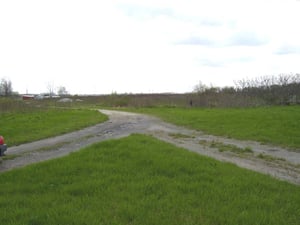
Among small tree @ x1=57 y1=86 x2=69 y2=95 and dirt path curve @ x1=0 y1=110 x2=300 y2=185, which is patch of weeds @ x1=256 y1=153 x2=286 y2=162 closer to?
dirt path curve @ x1=0 y1=110 x2=300 y2=185

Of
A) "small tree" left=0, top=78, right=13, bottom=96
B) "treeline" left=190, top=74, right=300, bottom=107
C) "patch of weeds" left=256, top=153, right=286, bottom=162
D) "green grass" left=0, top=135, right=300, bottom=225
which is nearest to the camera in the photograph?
"green grass" left=0, top=135, right=300, bottom=225

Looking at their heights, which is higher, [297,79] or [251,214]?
[297,79]

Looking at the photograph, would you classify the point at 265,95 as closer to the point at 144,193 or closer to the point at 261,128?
the point at 261,128

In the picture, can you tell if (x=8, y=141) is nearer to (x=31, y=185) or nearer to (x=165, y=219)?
(x=31, y=185)

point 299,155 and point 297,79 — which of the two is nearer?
point 299,155

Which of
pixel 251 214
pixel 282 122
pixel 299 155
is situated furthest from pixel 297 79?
pixel 251 214

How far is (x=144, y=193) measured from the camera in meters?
5.47

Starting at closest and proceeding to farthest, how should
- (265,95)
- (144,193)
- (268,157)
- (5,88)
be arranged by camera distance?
1. (144,193)
2. (268,157)
3. (265,95)
4. (5,88)

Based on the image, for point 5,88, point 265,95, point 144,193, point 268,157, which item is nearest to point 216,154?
point 268,157

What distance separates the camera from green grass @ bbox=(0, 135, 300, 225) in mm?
4484

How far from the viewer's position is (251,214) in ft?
14.9

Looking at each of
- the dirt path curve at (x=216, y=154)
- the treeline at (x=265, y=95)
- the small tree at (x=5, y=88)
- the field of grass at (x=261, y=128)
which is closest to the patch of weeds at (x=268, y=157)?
the dirt path curve at (x=216, y=154)

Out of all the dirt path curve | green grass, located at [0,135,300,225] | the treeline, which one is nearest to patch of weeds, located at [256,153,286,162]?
the dirt path curve

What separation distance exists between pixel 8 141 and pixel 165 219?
10.4 meters
